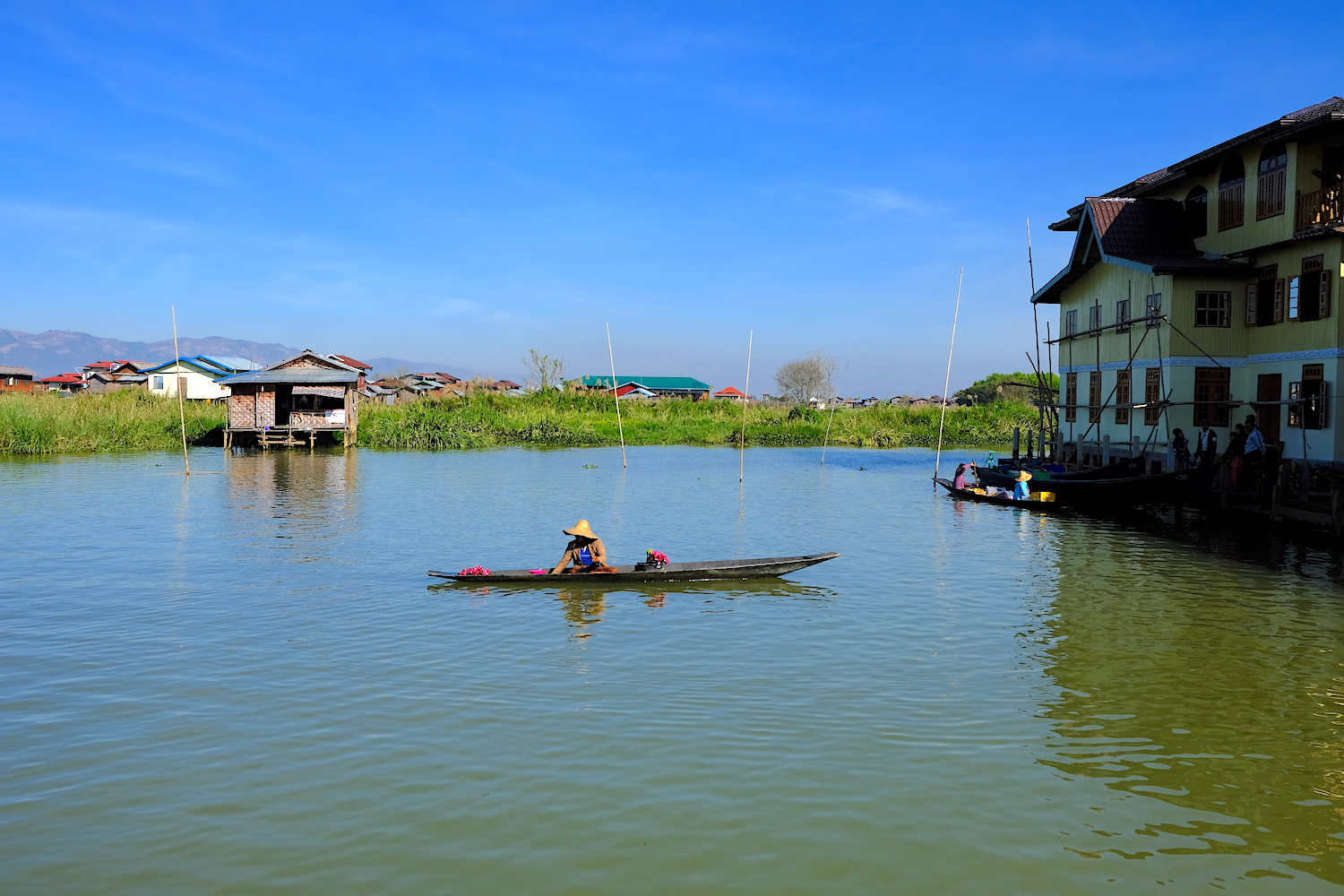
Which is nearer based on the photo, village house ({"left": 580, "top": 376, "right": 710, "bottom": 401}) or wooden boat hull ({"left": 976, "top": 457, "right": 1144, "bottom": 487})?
wooden boat hull ({"left": 976, "top": 457, "right": 1144, "bottom": 487})

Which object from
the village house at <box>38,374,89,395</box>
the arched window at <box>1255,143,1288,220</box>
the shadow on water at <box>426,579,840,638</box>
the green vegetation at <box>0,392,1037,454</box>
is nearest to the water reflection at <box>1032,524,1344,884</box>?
the shadow on water at <box>426,579,840,638</box>

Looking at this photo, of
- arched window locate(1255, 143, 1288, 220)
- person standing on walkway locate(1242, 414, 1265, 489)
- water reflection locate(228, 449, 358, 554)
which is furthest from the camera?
arched window locate(1255, 143, 1288, 220)

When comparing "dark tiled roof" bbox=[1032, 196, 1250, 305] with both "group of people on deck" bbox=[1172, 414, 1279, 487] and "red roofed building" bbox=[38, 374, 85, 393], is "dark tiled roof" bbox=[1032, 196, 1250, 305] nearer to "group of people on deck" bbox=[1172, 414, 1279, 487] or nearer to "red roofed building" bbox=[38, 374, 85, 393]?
"group of people on deck" bbox=[1172, 414, 1279, 487]

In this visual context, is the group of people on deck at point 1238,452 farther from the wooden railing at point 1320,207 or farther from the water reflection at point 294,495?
the water reflection at point 294,495

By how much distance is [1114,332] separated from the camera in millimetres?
30859

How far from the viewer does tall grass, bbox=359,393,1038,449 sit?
55125 millimetres

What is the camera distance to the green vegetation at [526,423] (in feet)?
141

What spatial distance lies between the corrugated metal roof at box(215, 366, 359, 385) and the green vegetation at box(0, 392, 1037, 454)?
4009mm

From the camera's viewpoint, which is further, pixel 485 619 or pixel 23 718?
pixel 485 619

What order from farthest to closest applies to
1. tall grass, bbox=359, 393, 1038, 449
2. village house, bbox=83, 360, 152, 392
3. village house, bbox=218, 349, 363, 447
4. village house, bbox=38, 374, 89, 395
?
village house, bbox=38, 374, 89, 395
village house, bbox=83, 360, 152, 392
tall grass, bbox=359, 393, 1038, 449
village house, bbox=218, 349, 363, 447

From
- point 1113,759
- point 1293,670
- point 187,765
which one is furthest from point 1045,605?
point 187,765

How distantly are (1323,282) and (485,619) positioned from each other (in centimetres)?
2159

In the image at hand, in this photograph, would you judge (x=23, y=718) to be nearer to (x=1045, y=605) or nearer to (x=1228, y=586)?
(x=1045, y=605)

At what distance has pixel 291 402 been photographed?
51.8 metres
